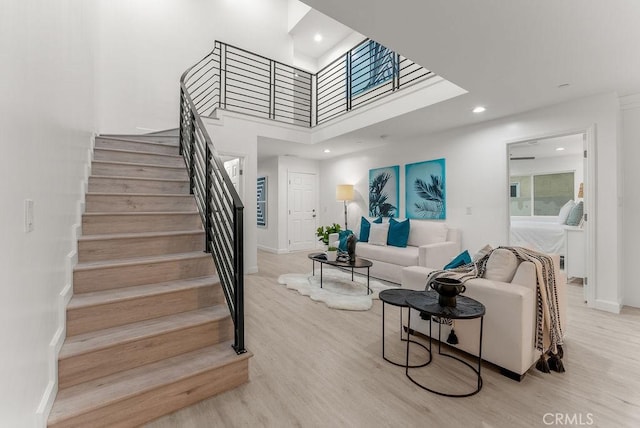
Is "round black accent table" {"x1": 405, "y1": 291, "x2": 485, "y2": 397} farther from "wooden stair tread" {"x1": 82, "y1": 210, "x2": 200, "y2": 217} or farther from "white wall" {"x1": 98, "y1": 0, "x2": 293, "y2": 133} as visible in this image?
"white wall" {"x1": 98, "y1": 0, "x2": 293, "y2": 133}

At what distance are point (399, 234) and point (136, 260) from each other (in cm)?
380

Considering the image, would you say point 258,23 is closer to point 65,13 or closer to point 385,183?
point 385,183

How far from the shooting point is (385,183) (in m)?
5.88

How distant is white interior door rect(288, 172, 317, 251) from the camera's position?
23.9ft

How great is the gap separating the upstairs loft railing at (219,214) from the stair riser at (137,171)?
0.16 metres

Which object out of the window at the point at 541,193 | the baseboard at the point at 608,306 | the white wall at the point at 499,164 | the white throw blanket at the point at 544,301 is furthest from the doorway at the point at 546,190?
the white throw blanket at the point at 544,301

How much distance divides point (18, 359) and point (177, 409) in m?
0.88

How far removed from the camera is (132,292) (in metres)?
2.04

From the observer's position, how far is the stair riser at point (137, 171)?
307 cm

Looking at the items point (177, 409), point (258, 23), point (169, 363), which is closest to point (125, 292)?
point (169, 363)

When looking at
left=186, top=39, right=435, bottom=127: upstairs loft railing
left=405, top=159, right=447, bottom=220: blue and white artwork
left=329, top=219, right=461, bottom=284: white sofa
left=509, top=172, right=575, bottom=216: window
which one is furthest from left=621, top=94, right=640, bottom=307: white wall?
left=509, top=172, right=575, bottom=216: window

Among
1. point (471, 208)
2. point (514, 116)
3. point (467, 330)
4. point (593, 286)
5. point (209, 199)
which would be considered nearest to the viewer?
point (467, 330)

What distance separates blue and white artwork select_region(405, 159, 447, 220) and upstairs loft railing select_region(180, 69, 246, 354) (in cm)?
362

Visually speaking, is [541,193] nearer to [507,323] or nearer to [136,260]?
[507,323]
